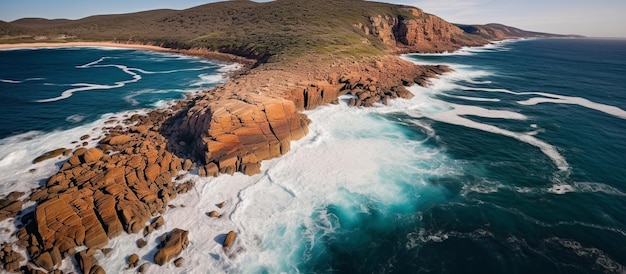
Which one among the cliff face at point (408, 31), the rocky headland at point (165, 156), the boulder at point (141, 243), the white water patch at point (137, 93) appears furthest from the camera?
the cliff face at point (408, 31)

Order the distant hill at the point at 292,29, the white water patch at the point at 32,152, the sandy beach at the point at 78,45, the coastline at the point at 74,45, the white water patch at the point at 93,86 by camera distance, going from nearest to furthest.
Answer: the white water patch at the point at 32,152, the white water patch at the point at 93,86, the distant hill at the point at 292,29, the coastline at the point at 74,45, the sandy beach at the point at 78,45

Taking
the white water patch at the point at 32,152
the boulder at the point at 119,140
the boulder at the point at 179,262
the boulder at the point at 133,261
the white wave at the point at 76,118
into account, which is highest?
the white wave at the point at 76,118

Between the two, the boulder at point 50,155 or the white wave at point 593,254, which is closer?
the white wave at point 593,254

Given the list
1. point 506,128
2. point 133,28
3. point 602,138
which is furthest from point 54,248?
point 133,28

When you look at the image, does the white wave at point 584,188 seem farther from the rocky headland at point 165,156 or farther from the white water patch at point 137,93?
the white water patch at point 137,93

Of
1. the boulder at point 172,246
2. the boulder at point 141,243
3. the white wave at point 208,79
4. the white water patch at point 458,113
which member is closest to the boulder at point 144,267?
the boulder at point 172,246

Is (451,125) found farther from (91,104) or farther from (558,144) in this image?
(91,104)
